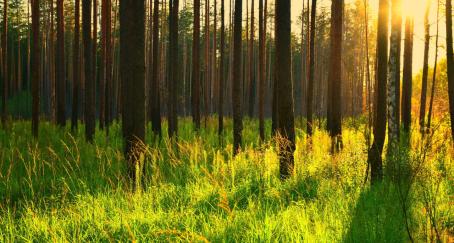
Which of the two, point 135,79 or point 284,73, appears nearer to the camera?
point 135,79

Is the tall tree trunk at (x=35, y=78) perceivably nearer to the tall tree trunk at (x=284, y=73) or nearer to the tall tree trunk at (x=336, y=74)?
the tall tree trunk at (x=284, y=73)

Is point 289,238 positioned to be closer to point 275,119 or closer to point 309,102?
point 275,119

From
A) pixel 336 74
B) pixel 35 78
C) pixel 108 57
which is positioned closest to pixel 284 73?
pixel 336 74

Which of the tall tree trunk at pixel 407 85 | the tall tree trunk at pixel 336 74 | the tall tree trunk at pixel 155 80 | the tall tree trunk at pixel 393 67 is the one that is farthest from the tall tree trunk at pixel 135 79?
→ the tall tree trunk at pixel 407 85

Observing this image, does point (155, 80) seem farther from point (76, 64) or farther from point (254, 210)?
point (254, 210)

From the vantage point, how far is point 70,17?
136ft

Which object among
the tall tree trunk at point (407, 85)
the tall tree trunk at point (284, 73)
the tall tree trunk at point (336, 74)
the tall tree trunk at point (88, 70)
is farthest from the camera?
the tall tree trunk at point (407, 85)

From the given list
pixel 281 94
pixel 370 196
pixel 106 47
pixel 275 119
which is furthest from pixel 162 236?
pixel 106 47

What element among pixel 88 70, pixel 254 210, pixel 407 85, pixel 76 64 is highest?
pixel 76 64

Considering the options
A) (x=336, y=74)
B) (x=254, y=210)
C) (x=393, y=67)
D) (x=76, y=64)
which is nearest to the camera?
(x=254, y=210)

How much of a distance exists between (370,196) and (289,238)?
6.72 ft

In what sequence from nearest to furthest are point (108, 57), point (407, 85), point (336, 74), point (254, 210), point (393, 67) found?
point (254, 210)
point (393, 67)
point (336, 74)
point (407, 85)
point (108, 57)

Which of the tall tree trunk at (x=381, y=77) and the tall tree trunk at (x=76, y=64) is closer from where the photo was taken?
the tall tree trunk at (x=381, y=77)

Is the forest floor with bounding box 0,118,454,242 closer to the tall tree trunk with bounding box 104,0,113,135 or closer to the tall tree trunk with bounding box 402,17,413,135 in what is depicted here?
the tall tree trunk with bounding box 402,17,413,135
